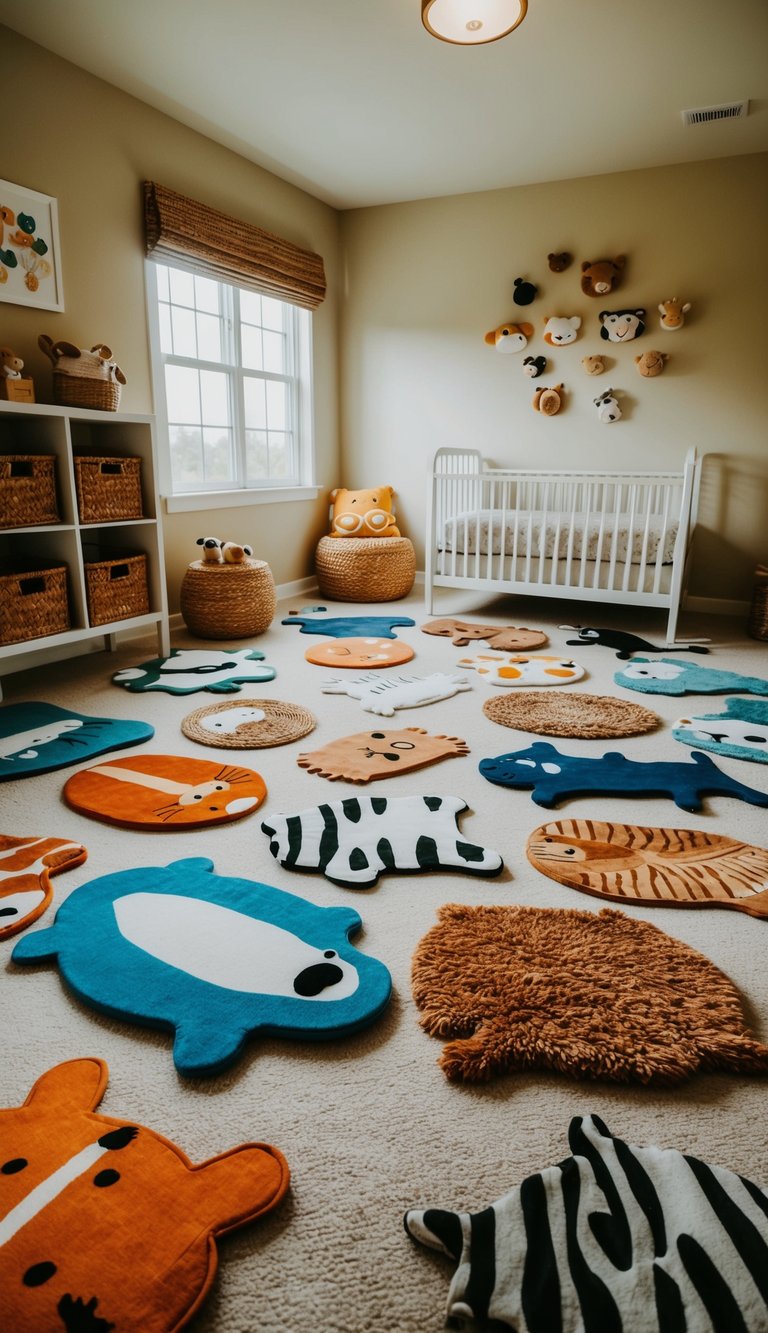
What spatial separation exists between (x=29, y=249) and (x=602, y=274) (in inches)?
112

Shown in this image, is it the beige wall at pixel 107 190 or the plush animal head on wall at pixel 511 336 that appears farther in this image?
the plush animal head on wall at pixel 511 336

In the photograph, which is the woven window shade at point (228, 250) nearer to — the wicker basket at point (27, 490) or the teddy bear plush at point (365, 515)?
the teddy bear plush at point (365, 515)

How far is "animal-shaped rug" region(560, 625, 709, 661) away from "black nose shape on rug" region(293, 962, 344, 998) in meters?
2.29

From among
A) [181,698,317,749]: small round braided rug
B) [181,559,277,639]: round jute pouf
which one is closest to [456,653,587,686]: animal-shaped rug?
[181,698,317,749]: small round braided rug

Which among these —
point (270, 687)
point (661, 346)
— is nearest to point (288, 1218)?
point (270, 687)

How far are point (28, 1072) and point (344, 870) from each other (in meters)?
0.65

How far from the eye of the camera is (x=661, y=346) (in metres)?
4.03

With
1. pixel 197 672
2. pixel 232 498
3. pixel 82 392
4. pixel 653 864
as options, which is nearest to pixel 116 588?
pixel 197 672

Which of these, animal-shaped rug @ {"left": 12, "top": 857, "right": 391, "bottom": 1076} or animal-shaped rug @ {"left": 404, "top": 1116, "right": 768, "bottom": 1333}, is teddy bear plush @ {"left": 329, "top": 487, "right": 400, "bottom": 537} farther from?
animal-shaped rug @ {"left": 404, "top": 1116, "right": 768, "bottom": 1333}

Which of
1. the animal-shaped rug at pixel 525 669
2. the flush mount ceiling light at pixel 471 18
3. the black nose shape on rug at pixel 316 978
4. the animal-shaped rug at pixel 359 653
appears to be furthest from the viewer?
the animal-shaped rug at pixel 359 653

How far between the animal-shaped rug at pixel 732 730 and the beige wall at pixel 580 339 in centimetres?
187

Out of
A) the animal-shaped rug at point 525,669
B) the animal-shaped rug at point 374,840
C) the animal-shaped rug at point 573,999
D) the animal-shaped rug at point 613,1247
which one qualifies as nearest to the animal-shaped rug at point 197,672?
the animal-shaped rug at point 525,669

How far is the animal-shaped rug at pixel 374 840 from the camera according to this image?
5.09ft

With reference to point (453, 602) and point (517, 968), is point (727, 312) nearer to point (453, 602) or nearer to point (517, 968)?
point (453, 602)
